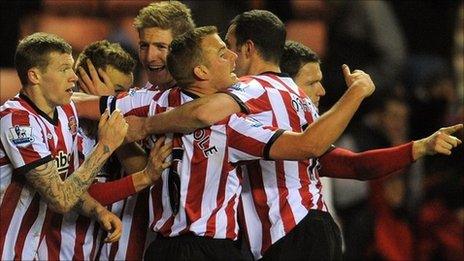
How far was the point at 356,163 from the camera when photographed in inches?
229

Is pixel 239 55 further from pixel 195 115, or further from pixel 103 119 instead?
pixel 103 119

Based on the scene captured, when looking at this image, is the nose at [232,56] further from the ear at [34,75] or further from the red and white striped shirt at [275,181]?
the ear at [34,75]

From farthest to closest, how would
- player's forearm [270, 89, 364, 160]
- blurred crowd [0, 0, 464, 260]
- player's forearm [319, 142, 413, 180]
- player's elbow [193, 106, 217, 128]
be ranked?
blurred crowd [0, 0, 464, 260] < player's forearm [319, 142, 413, 180] < player's elbow [193, 106, 217, 128] < player's forearm [270, 89, 364, 160]

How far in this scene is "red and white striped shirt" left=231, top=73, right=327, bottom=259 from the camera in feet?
17.9

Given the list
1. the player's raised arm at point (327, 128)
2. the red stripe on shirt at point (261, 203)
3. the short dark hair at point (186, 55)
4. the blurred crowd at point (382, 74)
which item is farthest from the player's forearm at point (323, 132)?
the blurred crowd at point (382, 74)

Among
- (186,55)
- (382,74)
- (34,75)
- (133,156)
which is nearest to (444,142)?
(186,55)

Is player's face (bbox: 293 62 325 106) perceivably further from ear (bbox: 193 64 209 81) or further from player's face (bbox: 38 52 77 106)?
player's face (bbox: 38 52 77 106)

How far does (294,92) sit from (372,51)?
414 cm

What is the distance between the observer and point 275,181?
5.51 metres

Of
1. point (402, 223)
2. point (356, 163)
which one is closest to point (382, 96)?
point (402, 223)

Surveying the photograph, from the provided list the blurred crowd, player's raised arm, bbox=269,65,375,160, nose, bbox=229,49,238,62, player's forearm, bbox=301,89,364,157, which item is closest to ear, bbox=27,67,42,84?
nose, bbox=229,49,238,62

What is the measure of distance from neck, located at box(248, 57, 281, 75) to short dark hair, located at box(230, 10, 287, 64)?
0.8 inches

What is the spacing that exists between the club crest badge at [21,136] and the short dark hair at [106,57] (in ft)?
2.01

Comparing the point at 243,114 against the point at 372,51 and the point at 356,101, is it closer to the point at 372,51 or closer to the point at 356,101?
the point at 356,101
